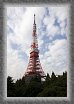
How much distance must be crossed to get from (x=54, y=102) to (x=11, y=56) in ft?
2.83

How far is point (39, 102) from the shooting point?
308 centimetres

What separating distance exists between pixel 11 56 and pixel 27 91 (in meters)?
0.54

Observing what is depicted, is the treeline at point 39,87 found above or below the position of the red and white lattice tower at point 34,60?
below

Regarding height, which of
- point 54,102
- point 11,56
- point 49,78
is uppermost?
point 11,56

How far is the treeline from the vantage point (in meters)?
3.19

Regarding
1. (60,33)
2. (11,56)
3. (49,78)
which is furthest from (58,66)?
(11,56)

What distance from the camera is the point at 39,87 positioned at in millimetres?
3234

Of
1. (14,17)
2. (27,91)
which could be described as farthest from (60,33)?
(27,91)

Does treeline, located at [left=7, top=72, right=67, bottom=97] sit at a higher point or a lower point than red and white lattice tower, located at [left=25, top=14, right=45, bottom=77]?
lower

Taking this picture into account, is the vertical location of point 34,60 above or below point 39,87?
above

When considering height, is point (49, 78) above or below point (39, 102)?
above

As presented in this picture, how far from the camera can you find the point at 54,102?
3078 millimetres

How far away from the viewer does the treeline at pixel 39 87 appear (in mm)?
3193

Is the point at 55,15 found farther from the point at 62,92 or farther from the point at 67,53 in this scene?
the point at 62,92
